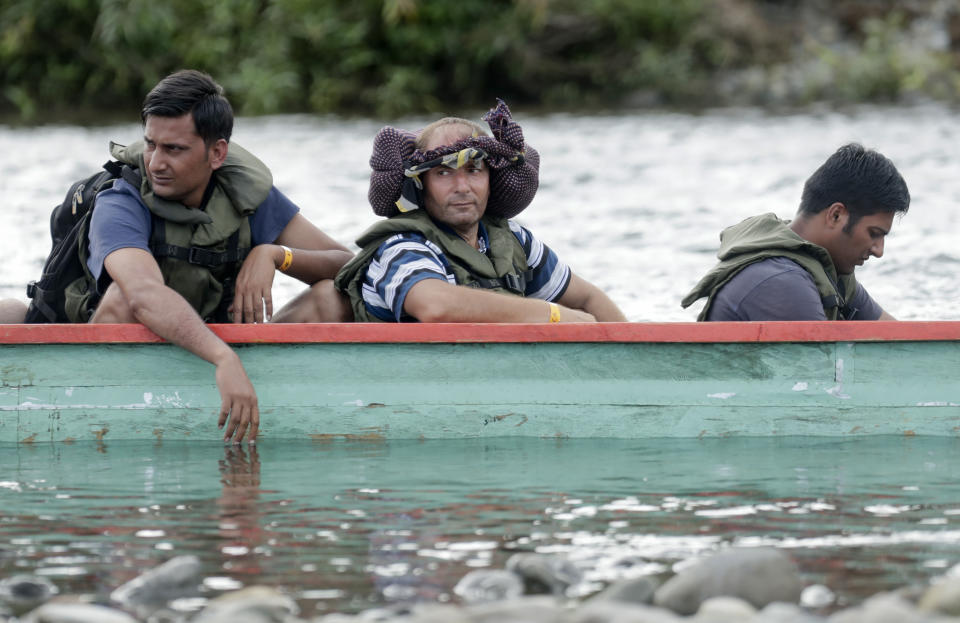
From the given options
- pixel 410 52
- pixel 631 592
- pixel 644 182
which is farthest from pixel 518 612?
pixel 410 52

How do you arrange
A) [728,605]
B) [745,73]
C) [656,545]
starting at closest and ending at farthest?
[728,605]
[656,545]
[745,73]

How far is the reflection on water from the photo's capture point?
427cm

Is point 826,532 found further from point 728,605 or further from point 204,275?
point 204,275

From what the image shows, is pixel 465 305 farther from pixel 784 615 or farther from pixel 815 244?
pixel 784 615

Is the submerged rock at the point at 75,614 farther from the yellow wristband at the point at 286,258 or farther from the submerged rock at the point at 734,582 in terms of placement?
the yellow wristband at the point at 286,258

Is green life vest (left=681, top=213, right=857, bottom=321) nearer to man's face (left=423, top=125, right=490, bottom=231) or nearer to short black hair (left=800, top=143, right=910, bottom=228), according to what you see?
short black hair (left=800, top=143, right=910, bottom=228)

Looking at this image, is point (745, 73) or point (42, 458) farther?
point (745, 73)

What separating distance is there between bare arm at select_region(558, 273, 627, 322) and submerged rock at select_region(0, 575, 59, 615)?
2.53 m

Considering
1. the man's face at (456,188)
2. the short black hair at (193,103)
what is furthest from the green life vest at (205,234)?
the man's face at (456,188)

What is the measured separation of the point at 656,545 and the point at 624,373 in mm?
1109

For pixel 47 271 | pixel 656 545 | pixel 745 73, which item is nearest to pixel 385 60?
pixel 745 73

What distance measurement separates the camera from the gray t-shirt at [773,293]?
212 inches

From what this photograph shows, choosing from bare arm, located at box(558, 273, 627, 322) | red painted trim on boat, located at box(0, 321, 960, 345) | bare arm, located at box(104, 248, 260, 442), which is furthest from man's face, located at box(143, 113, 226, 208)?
bare arm, located at box(558, 273, 627, 322)

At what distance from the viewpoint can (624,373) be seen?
5465 millimetres
